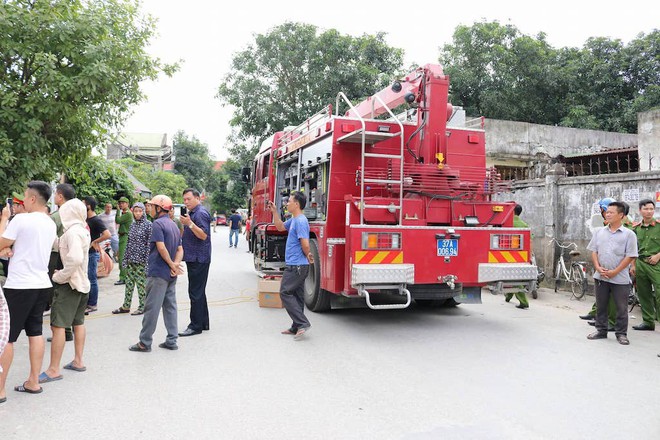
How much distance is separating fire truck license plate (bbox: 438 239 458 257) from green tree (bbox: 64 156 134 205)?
596 cm

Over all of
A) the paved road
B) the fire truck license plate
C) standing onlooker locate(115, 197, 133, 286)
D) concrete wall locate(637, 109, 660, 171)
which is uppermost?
concrete wall locate(637, 109, 660, 171)

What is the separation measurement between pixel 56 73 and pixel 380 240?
477 cm

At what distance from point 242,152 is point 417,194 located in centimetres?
1874

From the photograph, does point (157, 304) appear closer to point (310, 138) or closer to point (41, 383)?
point (41, 383)

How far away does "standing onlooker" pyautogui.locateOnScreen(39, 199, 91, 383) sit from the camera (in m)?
4.46

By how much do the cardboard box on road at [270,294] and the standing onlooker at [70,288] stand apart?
357 centimetres

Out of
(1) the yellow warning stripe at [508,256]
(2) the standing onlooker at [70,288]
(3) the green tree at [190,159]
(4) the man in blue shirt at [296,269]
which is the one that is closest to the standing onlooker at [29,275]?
(2) the standing onlooker at [70,288]

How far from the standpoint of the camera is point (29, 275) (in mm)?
3994

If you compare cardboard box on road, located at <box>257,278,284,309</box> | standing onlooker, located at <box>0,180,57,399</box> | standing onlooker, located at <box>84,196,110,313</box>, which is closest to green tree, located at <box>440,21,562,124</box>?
cardboard box on road, located at <box>257,278,284,309</box>

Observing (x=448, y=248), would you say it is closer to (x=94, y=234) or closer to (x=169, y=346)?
(x=169, y=346)

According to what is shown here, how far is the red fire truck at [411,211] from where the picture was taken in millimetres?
6242

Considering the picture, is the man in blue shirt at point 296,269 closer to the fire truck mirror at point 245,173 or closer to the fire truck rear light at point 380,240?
the fire truck rear light at point 380,240

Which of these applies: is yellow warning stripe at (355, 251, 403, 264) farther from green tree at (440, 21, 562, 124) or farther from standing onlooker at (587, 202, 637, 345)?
green tree at (440, 21, 562, 124)

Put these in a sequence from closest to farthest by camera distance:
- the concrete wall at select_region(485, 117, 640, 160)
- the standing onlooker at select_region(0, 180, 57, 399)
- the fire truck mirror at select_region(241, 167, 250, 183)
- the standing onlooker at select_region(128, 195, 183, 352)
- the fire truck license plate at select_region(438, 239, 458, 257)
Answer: the standing onlooker at select_region(0, 180, 57, 399)
the standing onlooker at select_region(128, 195, 183, 352)
the fire truck license plate at select_region(438, 239, 458, 257)
the fire truck mirror at select_region(241, 167, 250, 183)
the concrete wall at select_region(485, 117, 640, 160)
